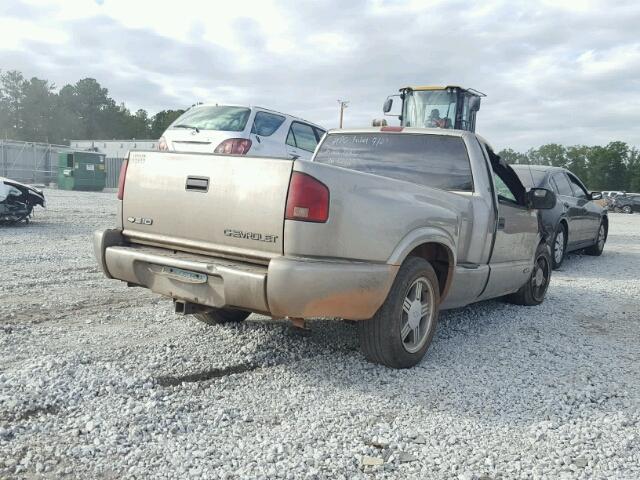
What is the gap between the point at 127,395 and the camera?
3174 mm

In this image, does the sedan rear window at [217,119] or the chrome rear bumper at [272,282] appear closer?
the chrome rear bumper at [272,282]

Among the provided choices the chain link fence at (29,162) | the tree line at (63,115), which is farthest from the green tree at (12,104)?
the chain link fence at (29,162)

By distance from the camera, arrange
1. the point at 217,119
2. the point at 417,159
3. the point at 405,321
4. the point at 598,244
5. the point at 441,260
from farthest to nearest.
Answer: the point at 598,244 → the point at 217,119 → the point at 417,159 → the point at 441,260 → the point at 405,321

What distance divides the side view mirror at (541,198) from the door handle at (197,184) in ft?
11.0

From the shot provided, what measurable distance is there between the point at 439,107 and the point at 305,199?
1273 cm

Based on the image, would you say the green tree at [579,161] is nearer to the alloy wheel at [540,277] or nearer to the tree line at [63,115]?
the tree line at [63,115]

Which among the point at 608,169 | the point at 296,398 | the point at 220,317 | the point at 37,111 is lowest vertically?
the point at 296,398

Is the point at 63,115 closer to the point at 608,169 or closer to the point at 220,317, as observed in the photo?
the point at 608,169

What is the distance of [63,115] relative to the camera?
92.9m

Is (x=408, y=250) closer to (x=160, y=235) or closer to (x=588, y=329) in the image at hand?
(x=160, y=235)

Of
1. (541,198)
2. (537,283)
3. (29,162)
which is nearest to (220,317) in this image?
(541,198)

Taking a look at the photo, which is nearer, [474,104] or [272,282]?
[272,282]

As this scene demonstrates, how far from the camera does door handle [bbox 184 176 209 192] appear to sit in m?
3.53

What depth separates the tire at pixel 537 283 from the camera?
236 inches
